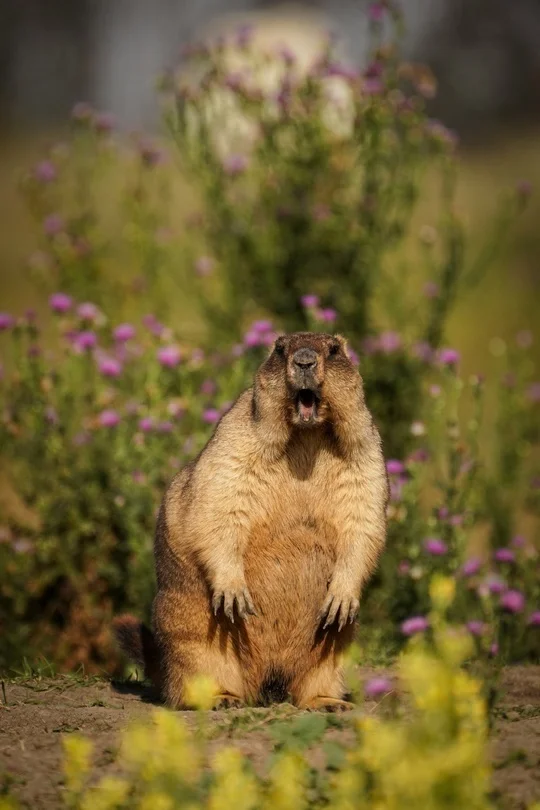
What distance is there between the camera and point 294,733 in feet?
13.3

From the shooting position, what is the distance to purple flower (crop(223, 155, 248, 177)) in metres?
7.86

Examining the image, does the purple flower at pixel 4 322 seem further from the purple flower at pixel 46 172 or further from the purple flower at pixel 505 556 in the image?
the purple flower at pixel 505 556

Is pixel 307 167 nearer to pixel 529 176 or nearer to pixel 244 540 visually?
pixel 244 540

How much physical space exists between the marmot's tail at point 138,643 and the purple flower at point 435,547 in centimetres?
165

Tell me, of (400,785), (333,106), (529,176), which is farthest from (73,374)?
(529,176)

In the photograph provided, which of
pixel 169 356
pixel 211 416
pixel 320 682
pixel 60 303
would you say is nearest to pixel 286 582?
pixel 320 682

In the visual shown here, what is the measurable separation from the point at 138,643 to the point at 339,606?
116 centimetres

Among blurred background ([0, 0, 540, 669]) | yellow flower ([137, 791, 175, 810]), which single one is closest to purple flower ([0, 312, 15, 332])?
blurred background ([0, 0, 540, 669])

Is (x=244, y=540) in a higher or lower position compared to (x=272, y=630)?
higher

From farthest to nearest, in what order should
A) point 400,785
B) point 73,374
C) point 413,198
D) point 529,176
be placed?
point 529,176 → point 413,198 → point 73,374 → point 400,785

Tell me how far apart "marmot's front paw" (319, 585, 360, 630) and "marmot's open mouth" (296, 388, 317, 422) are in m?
0.74

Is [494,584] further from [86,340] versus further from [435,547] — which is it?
[86,340]

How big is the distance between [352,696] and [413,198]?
382 cm

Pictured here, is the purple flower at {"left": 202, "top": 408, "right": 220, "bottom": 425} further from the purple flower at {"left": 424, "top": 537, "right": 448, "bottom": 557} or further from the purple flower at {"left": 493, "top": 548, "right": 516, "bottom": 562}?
the purple flower at {"left": 493, "top": 548, "right": 516, "bottom": 562}
